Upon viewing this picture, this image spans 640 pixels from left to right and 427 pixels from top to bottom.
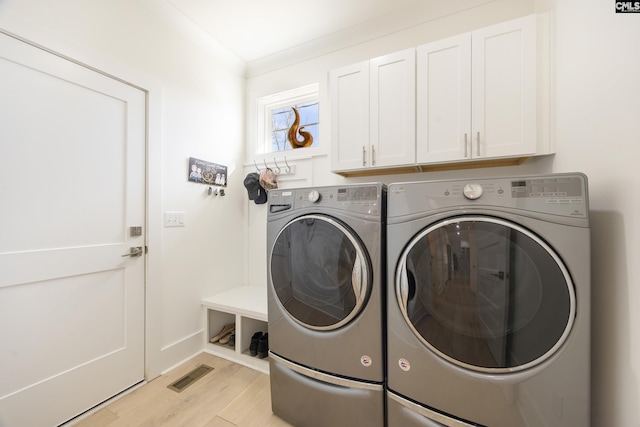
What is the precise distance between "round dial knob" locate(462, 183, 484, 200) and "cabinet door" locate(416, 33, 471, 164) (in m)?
0.61

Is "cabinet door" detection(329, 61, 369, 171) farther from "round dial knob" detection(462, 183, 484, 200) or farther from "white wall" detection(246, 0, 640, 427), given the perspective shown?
"white wall" detection(246, 0, 640, 427)

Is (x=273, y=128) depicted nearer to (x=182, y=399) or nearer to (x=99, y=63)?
(x=99, y=63)

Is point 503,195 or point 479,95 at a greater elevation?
point 479,95

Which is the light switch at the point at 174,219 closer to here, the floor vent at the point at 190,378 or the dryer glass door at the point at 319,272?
the dryer glass door at the point at 319,272

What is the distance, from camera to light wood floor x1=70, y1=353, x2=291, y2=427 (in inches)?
53.6

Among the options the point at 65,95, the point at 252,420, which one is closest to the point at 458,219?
the point at 252,420

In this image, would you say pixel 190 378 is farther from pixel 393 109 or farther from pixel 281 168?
pixel 393 109

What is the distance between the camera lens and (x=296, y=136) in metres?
2.34

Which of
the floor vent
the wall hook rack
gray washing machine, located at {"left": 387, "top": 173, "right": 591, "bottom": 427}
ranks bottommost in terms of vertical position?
the floor vent

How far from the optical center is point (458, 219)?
94 cm

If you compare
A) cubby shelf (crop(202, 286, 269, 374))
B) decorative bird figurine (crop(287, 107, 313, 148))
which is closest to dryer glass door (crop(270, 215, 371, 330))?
cubby shelf (crop(202, 286, 269, 374))

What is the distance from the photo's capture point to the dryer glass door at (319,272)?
3.72ft

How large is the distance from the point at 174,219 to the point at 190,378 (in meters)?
1.15

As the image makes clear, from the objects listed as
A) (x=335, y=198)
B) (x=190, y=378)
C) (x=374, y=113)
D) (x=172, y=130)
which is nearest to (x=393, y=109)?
(x=374, y=113)
